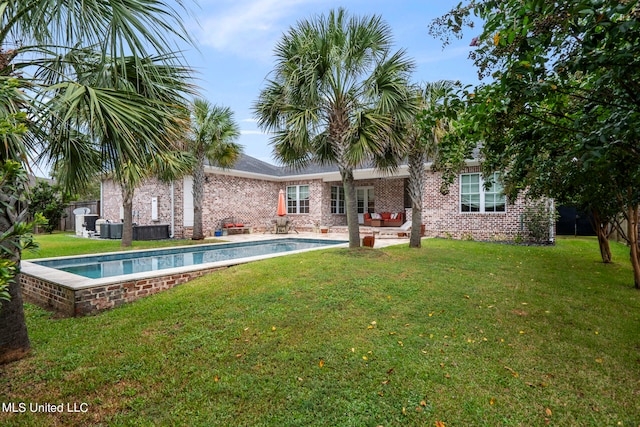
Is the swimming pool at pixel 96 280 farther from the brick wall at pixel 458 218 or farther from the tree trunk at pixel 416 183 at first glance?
the brick wall at pixel 458 218

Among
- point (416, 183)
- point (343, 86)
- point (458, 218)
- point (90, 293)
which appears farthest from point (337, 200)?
point (90, 293)

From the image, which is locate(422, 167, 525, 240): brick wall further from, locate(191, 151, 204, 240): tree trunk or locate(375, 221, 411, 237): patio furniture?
locate(191, 151, 204, 240): tree trunk

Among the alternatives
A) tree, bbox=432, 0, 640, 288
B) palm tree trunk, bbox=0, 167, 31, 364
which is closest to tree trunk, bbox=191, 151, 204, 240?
palm tree trunk, bbox=0, 167, 31, 364

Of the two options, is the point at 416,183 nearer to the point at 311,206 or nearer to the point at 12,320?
the point at 12,320

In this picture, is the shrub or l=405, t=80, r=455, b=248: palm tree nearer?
l=405, t=80, r=455, b=248: palm tree

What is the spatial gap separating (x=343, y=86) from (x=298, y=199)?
39.9 feet

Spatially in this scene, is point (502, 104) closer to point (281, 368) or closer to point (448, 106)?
point (448, 106)

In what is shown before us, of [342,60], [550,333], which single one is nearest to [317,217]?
[342,60]

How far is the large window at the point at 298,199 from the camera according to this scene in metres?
20.3

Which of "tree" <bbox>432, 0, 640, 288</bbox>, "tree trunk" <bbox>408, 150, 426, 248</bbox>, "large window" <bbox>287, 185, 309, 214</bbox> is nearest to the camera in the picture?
"tree" <bbox>432, 0, 640, 288</bbox>

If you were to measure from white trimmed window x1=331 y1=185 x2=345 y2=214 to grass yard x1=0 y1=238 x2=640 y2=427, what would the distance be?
1451cm

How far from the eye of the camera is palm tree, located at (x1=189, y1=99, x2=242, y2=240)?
44.3 feet

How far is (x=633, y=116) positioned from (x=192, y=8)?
12.7 feet

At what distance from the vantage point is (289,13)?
9156mm
